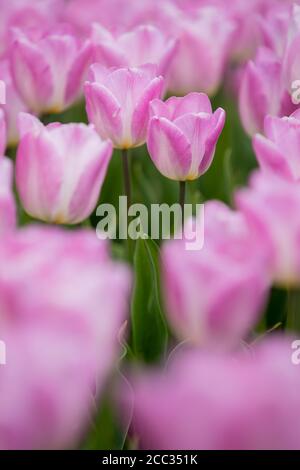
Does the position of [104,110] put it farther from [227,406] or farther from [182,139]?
[227,406]

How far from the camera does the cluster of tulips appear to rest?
36cm

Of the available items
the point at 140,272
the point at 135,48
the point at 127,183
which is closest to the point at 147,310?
the point at 140,272

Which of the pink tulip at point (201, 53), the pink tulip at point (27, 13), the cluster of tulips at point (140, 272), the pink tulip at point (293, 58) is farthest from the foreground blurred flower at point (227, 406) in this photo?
the pink tulip at point (27, 13)

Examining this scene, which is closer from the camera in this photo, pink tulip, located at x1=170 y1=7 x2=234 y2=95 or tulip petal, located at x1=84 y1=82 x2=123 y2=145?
tulip petal, located at x1=84 y1=82 x2=123 y2=145

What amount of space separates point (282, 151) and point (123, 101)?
8.1 inches

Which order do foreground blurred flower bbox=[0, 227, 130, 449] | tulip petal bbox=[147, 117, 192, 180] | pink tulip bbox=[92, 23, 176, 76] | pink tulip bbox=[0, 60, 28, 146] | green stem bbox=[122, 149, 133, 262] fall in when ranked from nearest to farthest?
1. foreground blurred flower bbox=[0, 227, 130, 449]
2. tulip petal bbox=[147, 117, 192, 180]
3. green stem bbox=[122, 149, 133, 262]
4. pink tulip bbox=[92, 23, 176, 76]
5. pink tulip bbox=[0, 60, 28, 146]

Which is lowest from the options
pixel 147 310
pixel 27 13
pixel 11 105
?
pixel 147 310

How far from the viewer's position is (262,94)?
3.21 ft

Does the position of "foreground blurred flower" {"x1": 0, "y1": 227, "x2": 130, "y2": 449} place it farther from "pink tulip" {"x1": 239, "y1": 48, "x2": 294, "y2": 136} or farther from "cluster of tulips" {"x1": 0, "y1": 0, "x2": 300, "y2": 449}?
"pink tulip" {"x1": 239, "y1": 48, "x2": 294, "y2": 136}

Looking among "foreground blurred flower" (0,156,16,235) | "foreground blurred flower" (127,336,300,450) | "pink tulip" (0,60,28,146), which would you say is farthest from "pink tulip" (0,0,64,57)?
"foreground blurred flower" (127,336,300,450)

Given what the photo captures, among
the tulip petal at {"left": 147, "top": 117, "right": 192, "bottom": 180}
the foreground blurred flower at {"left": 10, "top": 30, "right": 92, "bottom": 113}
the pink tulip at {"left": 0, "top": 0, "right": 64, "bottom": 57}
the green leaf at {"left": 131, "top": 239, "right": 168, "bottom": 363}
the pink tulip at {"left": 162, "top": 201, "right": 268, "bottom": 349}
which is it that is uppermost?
the pink tulip at {"left": 0, "top": 0, "right": 64, "bottom": 57}

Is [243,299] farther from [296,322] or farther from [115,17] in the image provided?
[115,17]

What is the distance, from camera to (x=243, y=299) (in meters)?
0.43

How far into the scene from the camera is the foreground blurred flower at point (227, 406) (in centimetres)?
36
